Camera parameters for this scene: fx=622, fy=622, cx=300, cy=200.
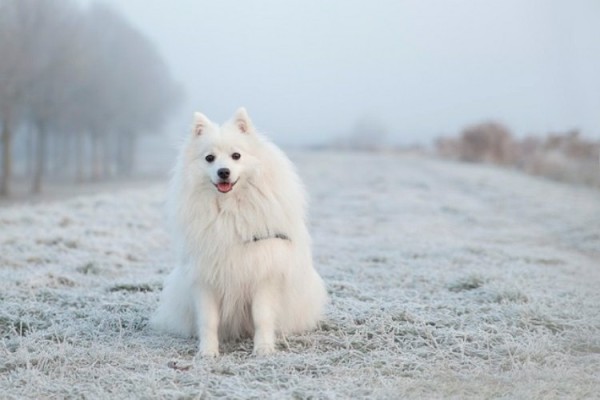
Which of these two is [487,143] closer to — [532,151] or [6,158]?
[532,151]

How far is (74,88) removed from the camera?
2244 centimetres

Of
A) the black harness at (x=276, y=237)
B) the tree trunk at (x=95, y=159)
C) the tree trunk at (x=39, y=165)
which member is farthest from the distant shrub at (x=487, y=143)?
the black harness at (x=276, y=237)

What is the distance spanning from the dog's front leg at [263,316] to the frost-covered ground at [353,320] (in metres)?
0.14

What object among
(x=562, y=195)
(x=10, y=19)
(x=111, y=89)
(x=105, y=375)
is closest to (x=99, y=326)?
(x=105, y=375)

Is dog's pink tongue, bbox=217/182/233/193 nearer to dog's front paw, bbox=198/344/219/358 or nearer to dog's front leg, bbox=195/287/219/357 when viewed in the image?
dog's front leg, bbox=195/287/219/357

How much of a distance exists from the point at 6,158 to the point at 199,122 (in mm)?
17438

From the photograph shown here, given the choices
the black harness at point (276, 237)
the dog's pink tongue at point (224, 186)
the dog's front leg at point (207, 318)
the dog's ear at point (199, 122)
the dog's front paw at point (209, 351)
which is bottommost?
the dog's front paw at point (209, 351)

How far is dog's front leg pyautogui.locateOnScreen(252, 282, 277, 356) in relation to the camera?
3793 millimetres

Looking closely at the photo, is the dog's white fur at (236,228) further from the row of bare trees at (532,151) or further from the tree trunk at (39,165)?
the tree trunk at (39,165)

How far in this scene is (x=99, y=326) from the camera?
439 centimetres

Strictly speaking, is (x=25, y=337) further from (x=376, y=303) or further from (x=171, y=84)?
(x=171, y=84)

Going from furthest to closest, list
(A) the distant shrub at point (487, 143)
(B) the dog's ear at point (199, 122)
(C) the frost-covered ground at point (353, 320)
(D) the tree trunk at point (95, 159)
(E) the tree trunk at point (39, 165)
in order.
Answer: (A) the distant shrub at point (487, 143)
(D) the tree trunk at point (95, 159)
(E) the tree trunk at point (39, 165)
(B) the dog's ear at point (199, 122)
(C) the frost-covered ground at point (353, 320)

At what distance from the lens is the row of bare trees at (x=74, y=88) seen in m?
18.4

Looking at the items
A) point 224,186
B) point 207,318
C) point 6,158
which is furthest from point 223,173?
point 6,158
